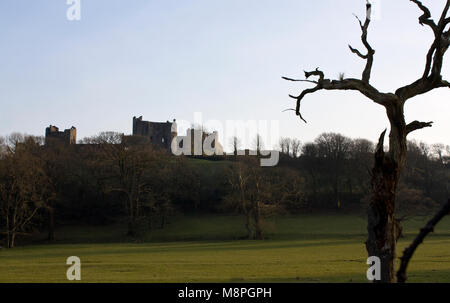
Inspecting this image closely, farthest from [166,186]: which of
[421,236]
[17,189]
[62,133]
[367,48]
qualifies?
[62,133]

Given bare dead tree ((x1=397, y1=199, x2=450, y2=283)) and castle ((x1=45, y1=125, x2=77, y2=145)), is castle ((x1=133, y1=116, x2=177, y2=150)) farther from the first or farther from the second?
bare dead tree ((x1=397, y1=199, x2=450, y2=283))

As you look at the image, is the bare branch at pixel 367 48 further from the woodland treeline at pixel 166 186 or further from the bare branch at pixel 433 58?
the woodland treeline at pixel 166 186

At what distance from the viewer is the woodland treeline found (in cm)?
5597

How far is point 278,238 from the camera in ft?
182

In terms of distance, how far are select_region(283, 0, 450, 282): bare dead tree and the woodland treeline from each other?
50.8 metres

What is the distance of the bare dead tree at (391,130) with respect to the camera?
5629 millimetres

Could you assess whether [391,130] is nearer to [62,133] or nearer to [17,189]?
[17,189]

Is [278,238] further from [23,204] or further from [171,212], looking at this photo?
[23,204]

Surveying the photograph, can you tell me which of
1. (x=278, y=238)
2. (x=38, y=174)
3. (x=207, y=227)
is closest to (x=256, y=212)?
(x=278, y=238)

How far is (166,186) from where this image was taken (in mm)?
69625

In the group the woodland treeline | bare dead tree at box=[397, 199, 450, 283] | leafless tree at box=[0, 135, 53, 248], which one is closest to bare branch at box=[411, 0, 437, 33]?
bare dead tree at box=[397, 199, 450, 283]

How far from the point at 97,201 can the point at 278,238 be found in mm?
32242

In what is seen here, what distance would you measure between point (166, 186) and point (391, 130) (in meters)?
64.9

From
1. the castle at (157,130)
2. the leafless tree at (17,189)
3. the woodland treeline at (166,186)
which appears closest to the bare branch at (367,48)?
the woodland treeline at (166,186)
